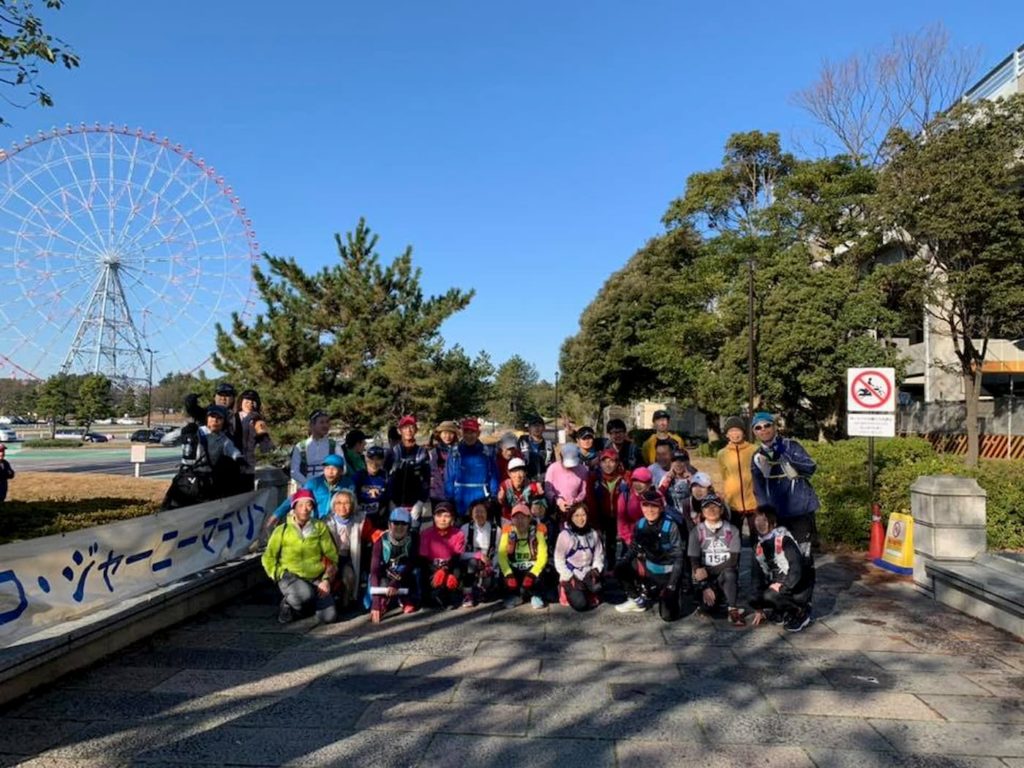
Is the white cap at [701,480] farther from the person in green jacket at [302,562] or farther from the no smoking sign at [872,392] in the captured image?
the no smoking sign at [872,392]

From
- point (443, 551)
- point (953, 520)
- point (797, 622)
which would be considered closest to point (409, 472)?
point (443, 551)

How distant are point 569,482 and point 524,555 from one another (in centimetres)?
87

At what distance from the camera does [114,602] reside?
4.95 meters

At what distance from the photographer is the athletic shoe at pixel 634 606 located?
605 cm

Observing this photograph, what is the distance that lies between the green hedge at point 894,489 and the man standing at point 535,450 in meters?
3.92

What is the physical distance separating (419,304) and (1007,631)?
1575 centimetres

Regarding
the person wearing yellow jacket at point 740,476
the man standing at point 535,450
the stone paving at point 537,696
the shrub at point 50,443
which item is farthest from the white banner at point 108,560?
the shrub at point 50,443

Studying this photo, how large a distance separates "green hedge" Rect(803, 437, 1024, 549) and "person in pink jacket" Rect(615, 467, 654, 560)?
12.7 ft

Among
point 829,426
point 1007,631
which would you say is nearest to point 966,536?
point 1007,631

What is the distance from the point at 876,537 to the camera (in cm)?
838

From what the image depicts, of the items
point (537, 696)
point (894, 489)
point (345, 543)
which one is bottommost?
point (537, 696)

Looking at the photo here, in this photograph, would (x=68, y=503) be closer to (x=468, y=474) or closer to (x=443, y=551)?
(x=468, y=474)

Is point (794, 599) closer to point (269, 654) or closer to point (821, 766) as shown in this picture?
point (821, 766)

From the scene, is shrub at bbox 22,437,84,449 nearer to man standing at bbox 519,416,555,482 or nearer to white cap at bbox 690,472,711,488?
man standing at bbox 519,416,555,482
